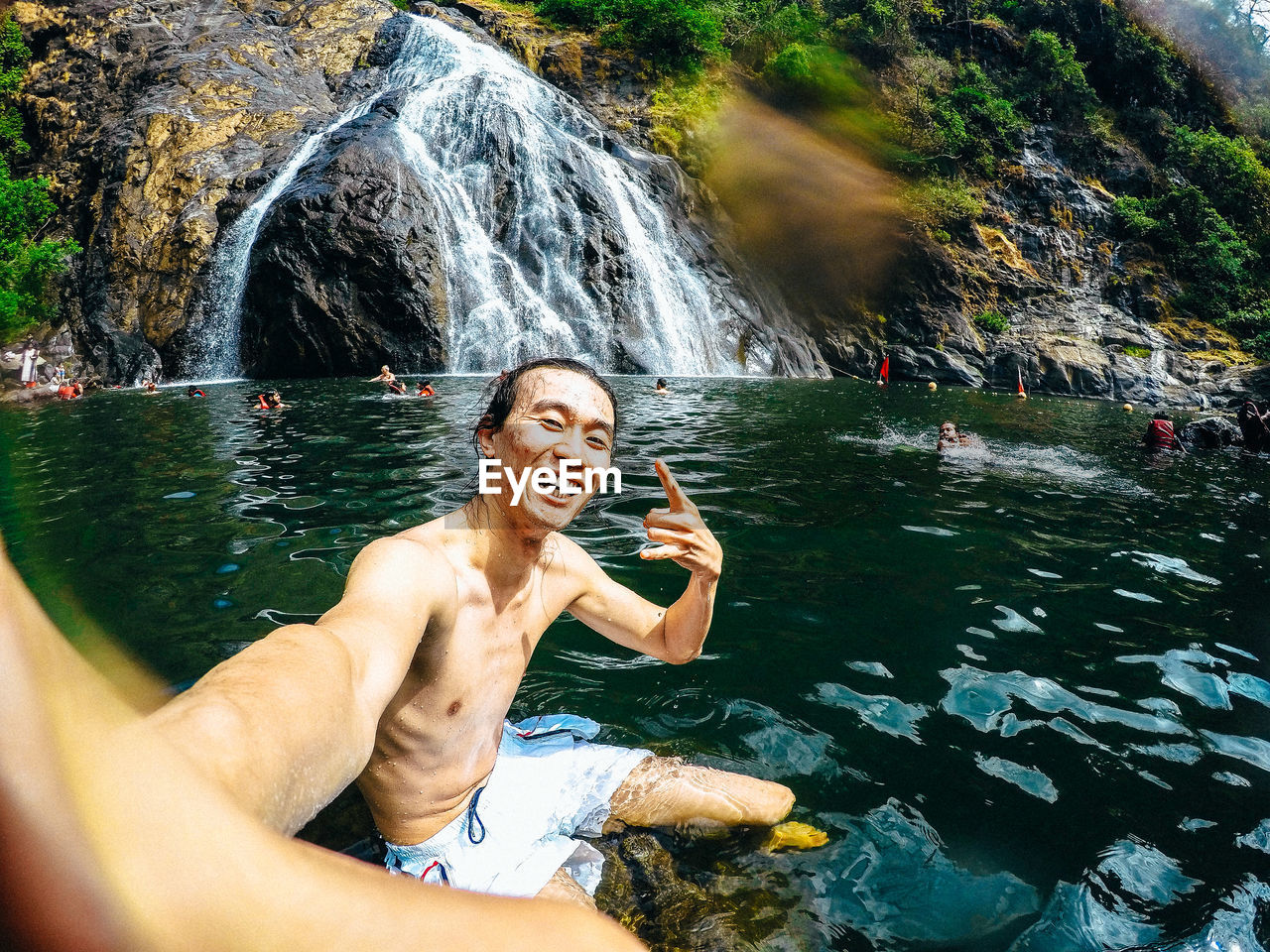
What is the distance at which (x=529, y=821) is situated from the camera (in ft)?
7.45

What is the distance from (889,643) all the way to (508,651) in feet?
9.25

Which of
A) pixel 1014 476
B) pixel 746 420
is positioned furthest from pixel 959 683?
pixel 746 420

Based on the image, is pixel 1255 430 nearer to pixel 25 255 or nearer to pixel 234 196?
pixel 234 196

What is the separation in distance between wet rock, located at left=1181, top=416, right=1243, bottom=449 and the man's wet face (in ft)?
50.4

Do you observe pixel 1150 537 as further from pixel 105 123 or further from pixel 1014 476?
pixel 105 123

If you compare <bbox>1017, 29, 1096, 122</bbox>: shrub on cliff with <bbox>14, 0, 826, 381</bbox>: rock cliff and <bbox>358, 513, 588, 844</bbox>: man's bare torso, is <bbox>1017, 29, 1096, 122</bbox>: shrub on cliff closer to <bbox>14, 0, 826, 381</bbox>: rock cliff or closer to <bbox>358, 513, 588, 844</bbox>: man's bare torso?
<bbox>14, 0, 826, 381</bbox>: rock cliff

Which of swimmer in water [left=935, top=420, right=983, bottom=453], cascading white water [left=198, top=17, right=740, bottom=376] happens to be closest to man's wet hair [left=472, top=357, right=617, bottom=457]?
swimmer in water [left=935, top=420, right=983, bottom=453]

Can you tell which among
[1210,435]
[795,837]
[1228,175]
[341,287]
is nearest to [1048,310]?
[1228,175]

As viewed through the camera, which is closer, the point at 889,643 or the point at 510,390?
the point at 510,390

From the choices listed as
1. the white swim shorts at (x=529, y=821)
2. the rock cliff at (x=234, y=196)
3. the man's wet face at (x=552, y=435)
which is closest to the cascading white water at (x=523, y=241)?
the rock cliff at (x=234, y=196)

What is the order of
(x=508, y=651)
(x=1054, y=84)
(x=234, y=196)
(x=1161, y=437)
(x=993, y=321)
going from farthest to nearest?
1. (x=1054, y=84)
2. (x=993, y=321)
3. (x=234, y=196)
4. (x=1161, y=437)
5. (x=508, y=651)

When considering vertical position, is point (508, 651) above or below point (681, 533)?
below

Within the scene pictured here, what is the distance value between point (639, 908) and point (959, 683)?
92.0 inches

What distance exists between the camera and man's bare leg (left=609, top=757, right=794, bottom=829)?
2556mm
